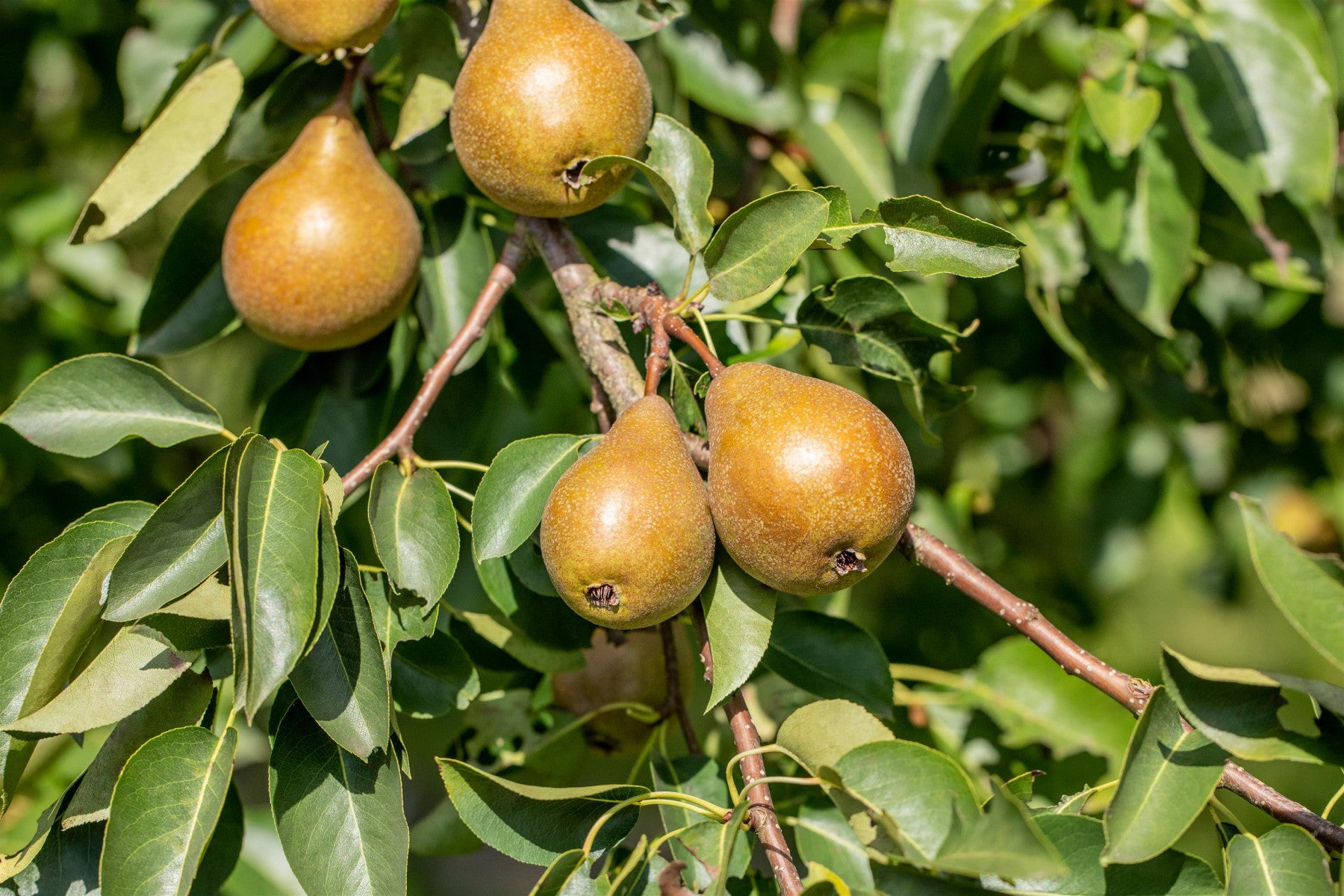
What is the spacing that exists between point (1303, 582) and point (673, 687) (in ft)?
2.62

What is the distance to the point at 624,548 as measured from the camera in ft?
3.23

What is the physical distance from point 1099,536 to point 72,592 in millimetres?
2311

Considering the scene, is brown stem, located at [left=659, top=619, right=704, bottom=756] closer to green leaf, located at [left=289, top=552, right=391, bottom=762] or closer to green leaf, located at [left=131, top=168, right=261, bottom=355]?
green leaf, located at [left=289, top=552, right=391, bottom=762]

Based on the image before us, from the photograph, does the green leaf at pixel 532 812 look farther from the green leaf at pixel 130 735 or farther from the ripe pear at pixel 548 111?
the ripe pear at pixel 548 111

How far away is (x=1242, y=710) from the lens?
933 mm

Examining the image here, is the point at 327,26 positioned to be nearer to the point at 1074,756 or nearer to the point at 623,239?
the point at 623,239

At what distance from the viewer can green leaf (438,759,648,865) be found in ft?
3.37

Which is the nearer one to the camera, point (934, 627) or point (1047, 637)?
point (1047, 637)

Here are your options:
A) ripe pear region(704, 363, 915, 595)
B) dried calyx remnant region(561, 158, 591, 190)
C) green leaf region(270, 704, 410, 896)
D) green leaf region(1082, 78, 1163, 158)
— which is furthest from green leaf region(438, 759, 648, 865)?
green leaf region(1082, 78, 1163, 158)

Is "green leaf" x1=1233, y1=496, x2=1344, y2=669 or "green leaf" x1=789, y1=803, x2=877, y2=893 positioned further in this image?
"green leaf" x1=789, y1=803, x2=877, y2=893

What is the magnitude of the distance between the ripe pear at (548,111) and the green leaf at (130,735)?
0.66m

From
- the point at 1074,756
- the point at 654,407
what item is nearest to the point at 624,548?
the point at 654,407

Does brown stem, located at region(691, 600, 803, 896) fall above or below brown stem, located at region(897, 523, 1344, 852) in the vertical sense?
below

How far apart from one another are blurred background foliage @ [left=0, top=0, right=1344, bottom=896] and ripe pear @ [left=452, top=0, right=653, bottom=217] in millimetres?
215
